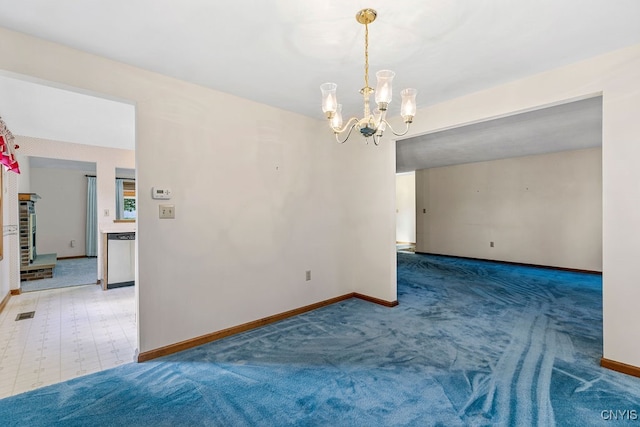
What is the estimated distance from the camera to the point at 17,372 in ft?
7.44

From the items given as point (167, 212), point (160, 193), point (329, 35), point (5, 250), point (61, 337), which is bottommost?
point (61, 337)

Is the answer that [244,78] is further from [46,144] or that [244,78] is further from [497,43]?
[46,144]

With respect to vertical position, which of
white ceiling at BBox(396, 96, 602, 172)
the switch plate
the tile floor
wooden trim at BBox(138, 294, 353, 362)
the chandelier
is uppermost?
white ceiling at BBox(396, 96, 602, 172)

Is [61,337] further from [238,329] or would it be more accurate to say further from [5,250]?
[5,250]

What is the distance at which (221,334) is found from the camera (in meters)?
2.87

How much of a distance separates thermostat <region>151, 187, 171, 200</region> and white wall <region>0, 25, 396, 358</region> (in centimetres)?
4

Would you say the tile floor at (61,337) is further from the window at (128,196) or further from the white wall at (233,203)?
the window at (128,196)

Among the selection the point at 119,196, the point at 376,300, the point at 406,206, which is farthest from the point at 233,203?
the point at 406,206

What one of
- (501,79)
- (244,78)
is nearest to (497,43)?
(501,79)

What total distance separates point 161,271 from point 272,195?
1.30 meters

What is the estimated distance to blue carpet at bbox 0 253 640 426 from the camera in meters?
1.77

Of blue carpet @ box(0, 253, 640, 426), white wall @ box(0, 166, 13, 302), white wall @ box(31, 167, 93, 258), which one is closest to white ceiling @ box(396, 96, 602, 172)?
blue carpet @ box(0, 253, 640, 426)

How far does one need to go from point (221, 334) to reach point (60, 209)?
7462mm

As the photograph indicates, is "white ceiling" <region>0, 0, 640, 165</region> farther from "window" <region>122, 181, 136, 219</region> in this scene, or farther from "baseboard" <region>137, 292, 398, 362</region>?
"window" <region>122, 181, 136, 219</region>
